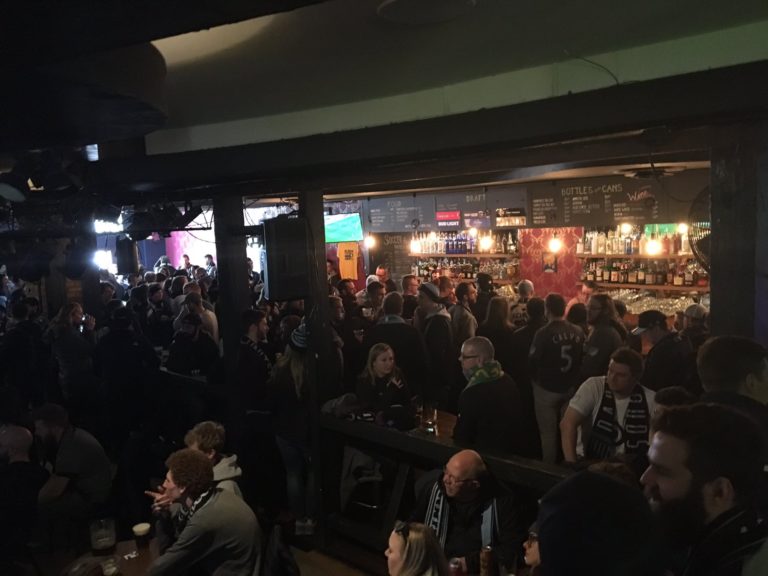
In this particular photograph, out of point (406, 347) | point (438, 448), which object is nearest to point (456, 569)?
point (438, 448)

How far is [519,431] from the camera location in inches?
162

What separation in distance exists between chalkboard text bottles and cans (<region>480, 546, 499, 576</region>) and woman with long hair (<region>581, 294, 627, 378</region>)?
264cm

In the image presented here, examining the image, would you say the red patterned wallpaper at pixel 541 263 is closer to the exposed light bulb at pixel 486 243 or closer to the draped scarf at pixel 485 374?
the exposed light bulb at pixel 486 243

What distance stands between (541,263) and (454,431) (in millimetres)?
5976

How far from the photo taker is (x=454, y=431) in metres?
4.22

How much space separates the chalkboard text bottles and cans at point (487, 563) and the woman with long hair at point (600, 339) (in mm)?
2637

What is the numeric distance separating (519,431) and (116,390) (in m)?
4.05

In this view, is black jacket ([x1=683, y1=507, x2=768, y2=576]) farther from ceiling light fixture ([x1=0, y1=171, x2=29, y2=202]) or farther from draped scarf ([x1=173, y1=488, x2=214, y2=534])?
ceiling light fixture ([x1=0, y1=171, x2=29, y2=202])

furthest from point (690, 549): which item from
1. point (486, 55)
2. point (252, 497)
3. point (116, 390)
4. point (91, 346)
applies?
point (91, 346)

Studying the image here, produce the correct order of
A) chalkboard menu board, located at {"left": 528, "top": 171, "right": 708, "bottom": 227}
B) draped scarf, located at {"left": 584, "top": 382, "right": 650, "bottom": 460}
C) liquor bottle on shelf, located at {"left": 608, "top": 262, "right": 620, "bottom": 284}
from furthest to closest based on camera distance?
liquor bottle on shelf, located at {"left": 608, "top": 262, "right": 620, "bottom": 284} → chalkboard menu board, located at {"left": 528, "top": 171, "right": 708, "bottom": 227} → draped scarf, located at {"left": 584, "top": 382, "right": 650, "bottom": 460}

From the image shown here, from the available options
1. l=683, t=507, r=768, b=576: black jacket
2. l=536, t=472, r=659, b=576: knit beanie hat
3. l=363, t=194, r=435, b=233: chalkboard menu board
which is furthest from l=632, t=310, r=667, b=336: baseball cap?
l=363, t=194, r=435, b=233: chalkboard menu board

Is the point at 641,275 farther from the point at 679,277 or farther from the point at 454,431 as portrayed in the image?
the point at 454,431

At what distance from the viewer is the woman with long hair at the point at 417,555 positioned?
8.95 feet

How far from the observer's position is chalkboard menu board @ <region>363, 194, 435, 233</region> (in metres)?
Answer: 10.6
